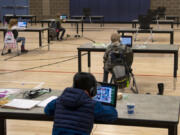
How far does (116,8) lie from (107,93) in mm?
20286

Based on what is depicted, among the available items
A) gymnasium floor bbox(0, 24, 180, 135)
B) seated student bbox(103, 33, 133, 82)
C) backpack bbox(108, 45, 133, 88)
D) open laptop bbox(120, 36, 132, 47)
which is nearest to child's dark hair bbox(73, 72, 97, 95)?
gymnasium floor bbox(0, 24, 180, 135)

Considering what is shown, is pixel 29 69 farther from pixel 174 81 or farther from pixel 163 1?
pixel 163 1

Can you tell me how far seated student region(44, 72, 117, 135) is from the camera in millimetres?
2512

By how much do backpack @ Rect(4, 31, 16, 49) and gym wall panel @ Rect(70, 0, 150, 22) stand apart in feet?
44.6

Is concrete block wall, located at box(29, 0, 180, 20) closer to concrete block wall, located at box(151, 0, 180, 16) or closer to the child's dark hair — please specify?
concrete block wall, located at box(151, 0, 180, 16)

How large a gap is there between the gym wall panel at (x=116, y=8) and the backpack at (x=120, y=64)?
17.3 meters

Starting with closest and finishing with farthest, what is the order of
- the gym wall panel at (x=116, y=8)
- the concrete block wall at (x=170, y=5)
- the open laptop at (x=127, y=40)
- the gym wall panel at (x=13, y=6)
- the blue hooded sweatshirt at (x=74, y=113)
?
the blue hooded sweatshirt at (x=74, y=113)
the open laptop at (x=127, y=40)
the concrete block wall at (x=170, y=5)
the gym wall panel at (x=116, y=8)
the gym wall panel at (x=13, y=6)

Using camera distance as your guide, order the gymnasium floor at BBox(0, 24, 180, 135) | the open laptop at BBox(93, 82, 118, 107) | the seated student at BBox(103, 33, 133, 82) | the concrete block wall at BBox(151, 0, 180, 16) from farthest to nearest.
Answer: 1. the concrete block wall at BBox(151, 0, 180, 16)
2. the seated student at BBox(103, 33, 133, 82)
3. the gymnasium floor at BBox(0, 24, 180, 135)
4. the open laptop at BBox(93, 82, 118, 107)

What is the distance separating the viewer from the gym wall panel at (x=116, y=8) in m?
22.5

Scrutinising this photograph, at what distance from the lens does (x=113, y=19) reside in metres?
23.2

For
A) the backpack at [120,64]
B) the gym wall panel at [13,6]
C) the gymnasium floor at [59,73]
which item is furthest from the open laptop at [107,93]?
the gym wall panel at [13,6]

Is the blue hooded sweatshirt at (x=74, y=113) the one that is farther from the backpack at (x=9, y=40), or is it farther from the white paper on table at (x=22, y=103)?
the backpack at (x=9, y=40)

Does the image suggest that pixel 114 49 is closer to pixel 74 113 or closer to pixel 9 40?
pixel 74 113

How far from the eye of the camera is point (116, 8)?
75.3ft
